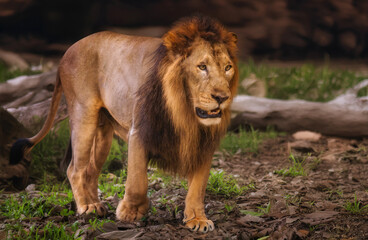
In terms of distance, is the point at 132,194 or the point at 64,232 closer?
the point at 64,232

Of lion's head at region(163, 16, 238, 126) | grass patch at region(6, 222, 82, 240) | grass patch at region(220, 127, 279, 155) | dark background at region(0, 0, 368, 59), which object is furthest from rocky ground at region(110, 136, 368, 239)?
dark background at region(0, 0, 368, 59)

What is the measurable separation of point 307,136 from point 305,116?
0.27 metres

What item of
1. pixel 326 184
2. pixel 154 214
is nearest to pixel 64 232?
pixel 154 214

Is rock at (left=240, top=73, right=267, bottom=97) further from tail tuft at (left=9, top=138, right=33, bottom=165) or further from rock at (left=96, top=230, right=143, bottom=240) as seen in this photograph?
rock at (left=96, top=230, right=143, bottom=240)

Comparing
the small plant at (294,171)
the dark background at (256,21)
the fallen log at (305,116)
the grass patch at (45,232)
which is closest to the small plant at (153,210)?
the grass patch at (45,232)

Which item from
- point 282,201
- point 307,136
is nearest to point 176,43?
point 282,201

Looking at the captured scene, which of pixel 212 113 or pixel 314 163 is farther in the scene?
pixel 314 163

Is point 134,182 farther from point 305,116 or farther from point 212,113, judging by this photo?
point 305,116

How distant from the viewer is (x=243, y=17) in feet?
29.6

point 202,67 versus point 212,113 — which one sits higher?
point 202,67

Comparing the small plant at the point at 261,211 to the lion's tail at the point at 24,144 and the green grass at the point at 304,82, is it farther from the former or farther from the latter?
the green grass at the point at 304,82

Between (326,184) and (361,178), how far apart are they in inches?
16.1

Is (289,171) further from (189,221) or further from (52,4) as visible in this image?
(52,4)

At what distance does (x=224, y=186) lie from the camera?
3879 millimetres
